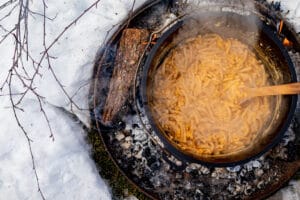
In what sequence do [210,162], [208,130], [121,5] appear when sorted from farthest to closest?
1. [121,5]
2. [208,130]
3. [210,162]

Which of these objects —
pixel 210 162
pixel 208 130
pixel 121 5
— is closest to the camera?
pixel 210 162

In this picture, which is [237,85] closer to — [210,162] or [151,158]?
[210,162]

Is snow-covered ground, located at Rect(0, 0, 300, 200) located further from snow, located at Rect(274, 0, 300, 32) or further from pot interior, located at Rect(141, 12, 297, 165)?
pot interior, located at Rect(141, 12, 297, 165)

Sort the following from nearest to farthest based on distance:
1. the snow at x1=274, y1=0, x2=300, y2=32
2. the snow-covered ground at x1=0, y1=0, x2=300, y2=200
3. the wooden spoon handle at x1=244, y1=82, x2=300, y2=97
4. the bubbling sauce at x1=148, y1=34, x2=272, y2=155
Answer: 1. the wooden spoon handle at x1=244, y1=82, x2=300, y2=97
2. the bubbling sauce at x1=148, y1=34, x2=272, y2=155
3. the snow-covered ground at x1=0, y1=0, x2=300, y2=200
4. the snow at x1=274, y1=0, x2=300, y2=32

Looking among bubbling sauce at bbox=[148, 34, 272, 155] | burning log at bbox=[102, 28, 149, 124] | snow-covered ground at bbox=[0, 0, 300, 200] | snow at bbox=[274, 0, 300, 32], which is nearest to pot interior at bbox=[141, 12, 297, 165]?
bubbling sauce at bbox=[148, 34, 272, 155]

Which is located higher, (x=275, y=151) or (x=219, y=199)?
(x=275, y=151)

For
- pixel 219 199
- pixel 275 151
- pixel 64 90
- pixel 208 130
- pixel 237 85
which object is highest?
pixel 64 90

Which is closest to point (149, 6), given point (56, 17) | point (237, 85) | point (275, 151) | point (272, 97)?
point (56, 17)

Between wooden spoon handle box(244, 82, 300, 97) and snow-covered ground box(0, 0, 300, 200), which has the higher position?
snow-covered ground box(0, 0, 300, 200)

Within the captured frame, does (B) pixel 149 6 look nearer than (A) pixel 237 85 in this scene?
No
